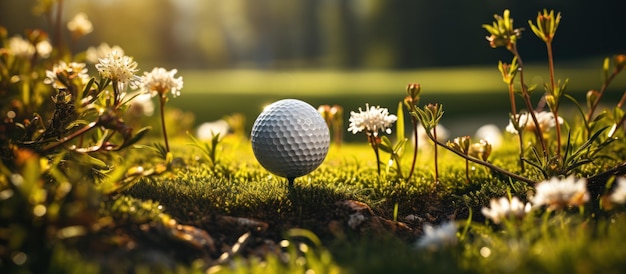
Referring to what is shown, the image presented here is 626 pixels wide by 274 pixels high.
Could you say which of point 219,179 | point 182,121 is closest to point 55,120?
point 219,179

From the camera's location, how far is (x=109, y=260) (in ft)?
8.18

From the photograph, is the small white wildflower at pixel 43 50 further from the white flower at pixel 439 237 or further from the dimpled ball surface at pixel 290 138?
the white flower at pixel 439 237

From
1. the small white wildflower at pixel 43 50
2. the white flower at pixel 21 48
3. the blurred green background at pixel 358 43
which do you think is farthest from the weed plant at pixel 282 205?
the blurred green background at pixel 358 43

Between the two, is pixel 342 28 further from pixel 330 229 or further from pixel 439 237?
pixel 439 237

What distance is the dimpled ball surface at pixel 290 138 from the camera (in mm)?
3463

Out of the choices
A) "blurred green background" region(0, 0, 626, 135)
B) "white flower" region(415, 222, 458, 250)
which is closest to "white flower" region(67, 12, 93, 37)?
"white flower" region(415, 222, 458, 250)

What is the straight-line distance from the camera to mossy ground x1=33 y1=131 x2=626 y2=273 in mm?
2422

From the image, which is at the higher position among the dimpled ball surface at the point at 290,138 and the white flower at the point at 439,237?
the dimpled ball surface at the point at 290,138

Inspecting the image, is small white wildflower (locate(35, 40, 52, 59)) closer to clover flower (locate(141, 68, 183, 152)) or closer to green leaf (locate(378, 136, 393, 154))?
clover flower (locate(141, 68, 183, 152))

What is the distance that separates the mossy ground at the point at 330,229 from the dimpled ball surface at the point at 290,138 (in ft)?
0.54

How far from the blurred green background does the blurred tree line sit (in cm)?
8

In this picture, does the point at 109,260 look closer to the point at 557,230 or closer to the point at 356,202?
the point at 356,202

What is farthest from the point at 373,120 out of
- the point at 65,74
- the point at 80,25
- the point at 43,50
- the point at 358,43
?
the point at 358,43

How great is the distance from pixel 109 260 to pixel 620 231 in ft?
7.88
